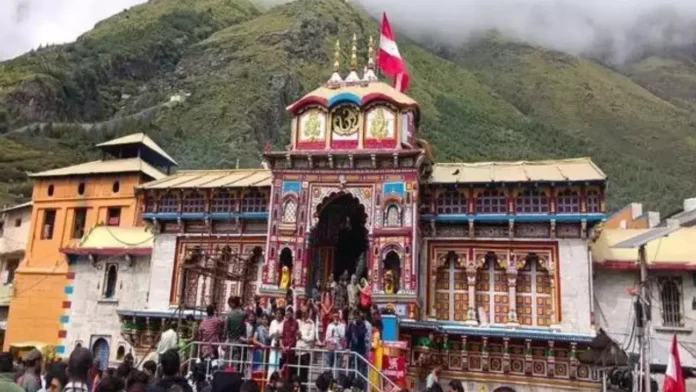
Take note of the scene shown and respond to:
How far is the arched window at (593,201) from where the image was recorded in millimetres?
20688

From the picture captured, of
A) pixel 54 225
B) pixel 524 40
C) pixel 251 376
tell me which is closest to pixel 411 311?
pixel 251 376

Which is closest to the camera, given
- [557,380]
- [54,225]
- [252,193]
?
[557,380]

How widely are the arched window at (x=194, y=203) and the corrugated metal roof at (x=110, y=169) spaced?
31.9ft

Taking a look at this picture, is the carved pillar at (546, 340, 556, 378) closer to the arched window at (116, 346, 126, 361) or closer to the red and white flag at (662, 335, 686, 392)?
the red and white flag at (662, 335, 686, 392)

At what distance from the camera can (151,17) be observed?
119 metres

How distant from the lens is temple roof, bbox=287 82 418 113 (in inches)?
869

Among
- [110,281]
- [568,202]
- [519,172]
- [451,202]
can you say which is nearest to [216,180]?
[110,281]

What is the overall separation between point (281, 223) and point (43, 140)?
6214 centimetres

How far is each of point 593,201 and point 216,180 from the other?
1407cm

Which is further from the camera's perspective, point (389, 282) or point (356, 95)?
point (356, 95)

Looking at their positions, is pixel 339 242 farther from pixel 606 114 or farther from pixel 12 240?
pixel 606 114

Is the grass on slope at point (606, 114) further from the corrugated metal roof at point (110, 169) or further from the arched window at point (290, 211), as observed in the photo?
the arched window at point (290, 211)

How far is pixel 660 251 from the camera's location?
2144 cm

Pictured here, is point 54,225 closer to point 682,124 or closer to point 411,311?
point 411,311
